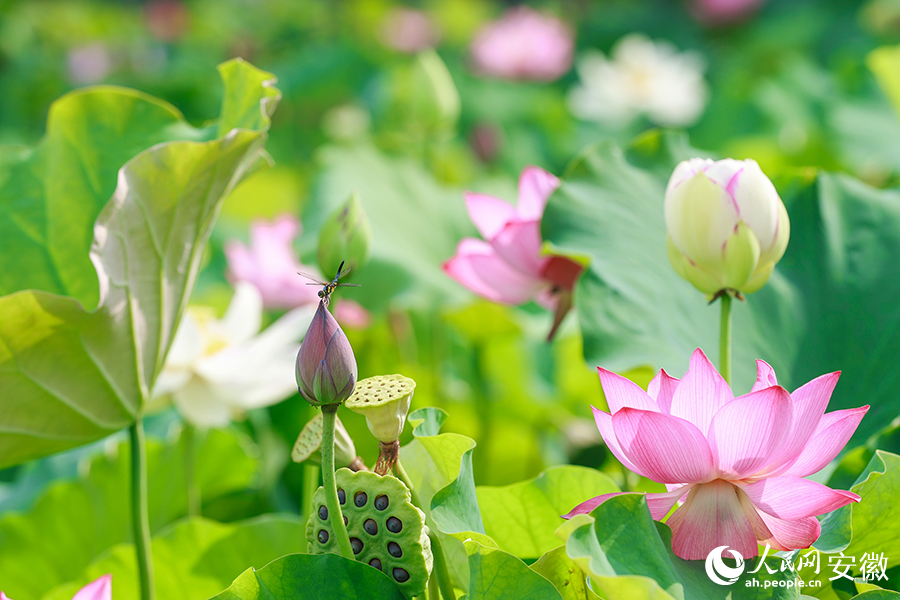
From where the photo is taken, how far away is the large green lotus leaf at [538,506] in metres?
0.53

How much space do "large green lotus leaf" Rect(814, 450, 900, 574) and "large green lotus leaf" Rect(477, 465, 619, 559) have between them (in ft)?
0.46

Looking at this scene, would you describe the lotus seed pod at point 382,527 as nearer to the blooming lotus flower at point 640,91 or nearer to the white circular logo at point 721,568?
the white circular logo at point 721,568

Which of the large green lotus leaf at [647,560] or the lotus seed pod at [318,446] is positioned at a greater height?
the lotus seed pod at [318,446]

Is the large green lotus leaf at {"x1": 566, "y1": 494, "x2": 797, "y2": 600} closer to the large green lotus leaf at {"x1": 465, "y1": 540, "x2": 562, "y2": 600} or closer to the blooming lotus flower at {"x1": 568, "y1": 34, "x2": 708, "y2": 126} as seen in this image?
the large green lotus leaf at {"x1": 465, "y1": 540, "x2": 562, "y2": 600}

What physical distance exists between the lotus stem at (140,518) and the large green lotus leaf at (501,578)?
0.28m

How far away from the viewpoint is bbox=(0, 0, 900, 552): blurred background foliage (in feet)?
3.53

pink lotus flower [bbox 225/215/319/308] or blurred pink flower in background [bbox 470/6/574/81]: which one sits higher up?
pink lotus flower [bbox 225/215/319/308]

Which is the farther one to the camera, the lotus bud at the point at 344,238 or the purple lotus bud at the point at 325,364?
the lotus bud at the point at 344,238

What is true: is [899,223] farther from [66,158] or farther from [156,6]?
[156,6]

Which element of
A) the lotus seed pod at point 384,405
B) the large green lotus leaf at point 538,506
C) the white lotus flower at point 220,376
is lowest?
the white lotus flower at point 220,376

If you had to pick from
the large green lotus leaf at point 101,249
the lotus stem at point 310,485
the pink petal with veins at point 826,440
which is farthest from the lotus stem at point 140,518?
the pink petal with veins at point 826,440

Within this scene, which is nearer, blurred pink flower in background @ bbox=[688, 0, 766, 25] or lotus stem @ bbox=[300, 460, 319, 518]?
lotus stem @ bbox=[300, 460, 319, 518]

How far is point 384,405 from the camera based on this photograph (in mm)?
389

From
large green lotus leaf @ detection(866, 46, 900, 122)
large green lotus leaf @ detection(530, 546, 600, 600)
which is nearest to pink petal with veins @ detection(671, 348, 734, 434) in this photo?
large green lotus leaf @ detection(530, 546, 600, 600)
